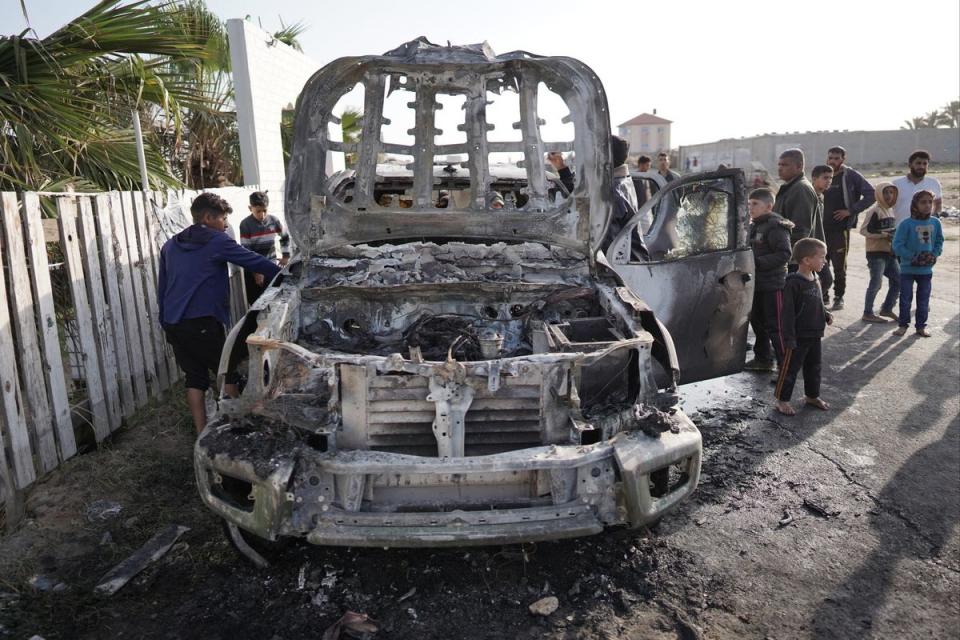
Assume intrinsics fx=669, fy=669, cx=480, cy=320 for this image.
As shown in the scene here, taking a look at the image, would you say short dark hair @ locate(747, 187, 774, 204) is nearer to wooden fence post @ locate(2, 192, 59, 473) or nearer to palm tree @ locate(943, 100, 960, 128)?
wooden fence post @ locate(2, 192, 59, 473)

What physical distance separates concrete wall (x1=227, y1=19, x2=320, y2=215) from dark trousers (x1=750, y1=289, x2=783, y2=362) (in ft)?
20.9

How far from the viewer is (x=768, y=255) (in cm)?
530


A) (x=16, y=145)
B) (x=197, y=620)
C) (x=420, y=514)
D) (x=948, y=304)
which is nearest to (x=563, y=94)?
(x=420, y=514)

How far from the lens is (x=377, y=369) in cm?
290

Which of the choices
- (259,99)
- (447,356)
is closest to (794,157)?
(447,356)

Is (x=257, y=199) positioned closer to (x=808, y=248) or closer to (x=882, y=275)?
(x=808, y=248)

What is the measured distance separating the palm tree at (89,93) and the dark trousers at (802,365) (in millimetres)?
5525

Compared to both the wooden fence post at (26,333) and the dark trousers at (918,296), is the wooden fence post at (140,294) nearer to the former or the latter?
the wooden fence post at (26,333)

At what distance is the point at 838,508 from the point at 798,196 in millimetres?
3617

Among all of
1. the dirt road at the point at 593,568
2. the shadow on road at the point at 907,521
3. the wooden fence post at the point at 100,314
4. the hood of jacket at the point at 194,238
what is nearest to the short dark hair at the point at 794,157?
the shadow on road at the point at 907,521

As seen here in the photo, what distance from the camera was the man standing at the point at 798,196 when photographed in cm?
625

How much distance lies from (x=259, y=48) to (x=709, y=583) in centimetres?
939

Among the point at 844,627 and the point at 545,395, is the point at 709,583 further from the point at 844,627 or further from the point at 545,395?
the point at 545,395

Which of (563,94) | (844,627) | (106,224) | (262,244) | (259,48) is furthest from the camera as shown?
(259,48)
